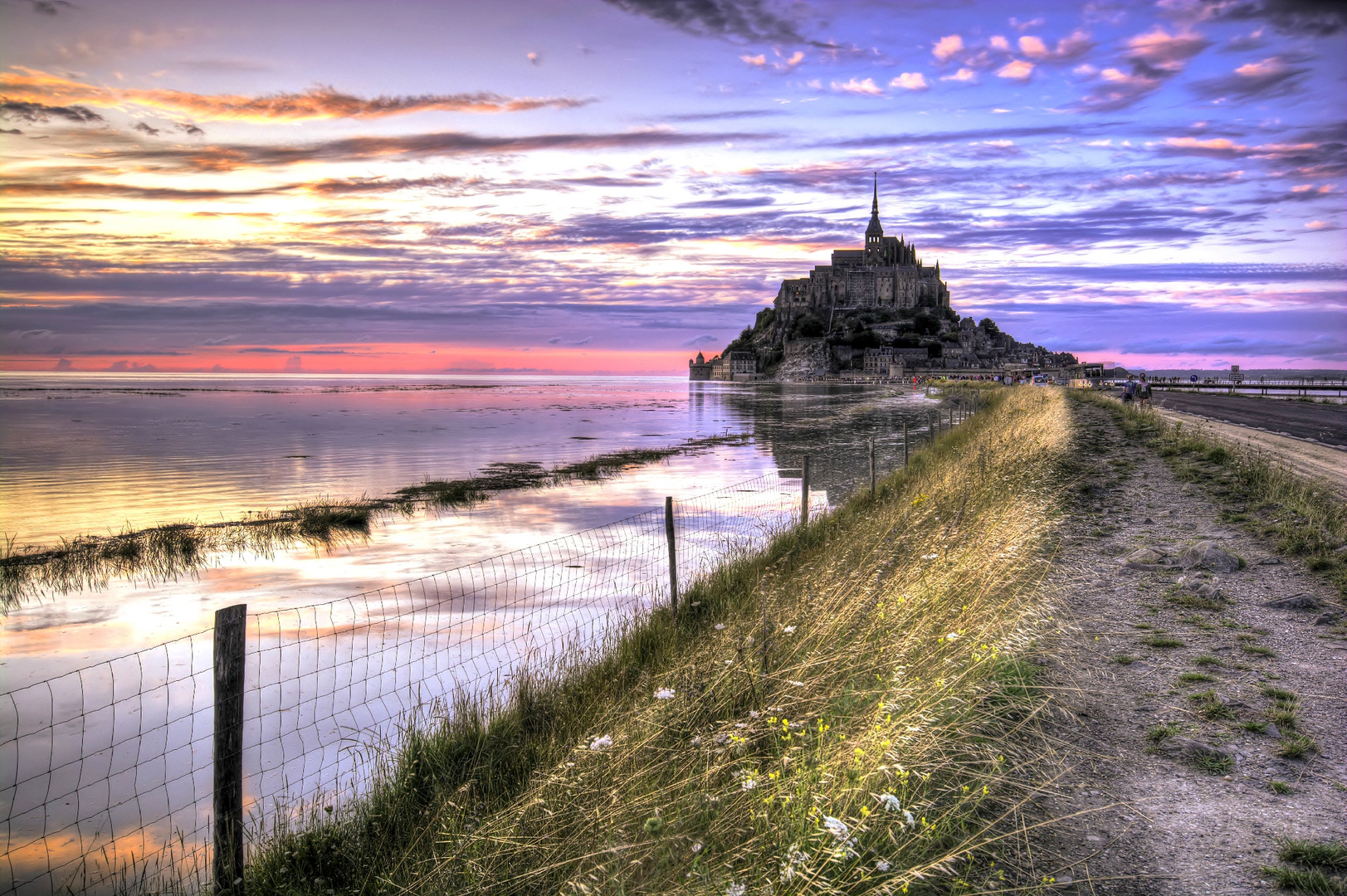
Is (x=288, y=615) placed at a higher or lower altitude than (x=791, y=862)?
lower

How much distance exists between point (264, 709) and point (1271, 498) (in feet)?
51.6

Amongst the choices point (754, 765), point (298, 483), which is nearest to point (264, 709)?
point (754, 765)

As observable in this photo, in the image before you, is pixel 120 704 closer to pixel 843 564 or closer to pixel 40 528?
pixel 843 564

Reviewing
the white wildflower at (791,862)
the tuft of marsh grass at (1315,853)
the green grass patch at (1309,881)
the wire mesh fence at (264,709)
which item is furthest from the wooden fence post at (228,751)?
the tuft of marsh grass at (1315,853)

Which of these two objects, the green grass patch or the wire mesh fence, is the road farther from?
the wire mesh fence

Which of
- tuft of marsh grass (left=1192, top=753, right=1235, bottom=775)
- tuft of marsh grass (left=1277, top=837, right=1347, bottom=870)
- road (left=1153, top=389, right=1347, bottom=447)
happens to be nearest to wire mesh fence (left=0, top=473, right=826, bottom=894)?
tuft of marsh grass (left=1192, top=753, right=1235, bottom=775)

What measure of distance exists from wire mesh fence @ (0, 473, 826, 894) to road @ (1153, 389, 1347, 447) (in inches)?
809

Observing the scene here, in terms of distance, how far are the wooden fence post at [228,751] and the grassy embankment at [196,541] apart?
34.2 feet

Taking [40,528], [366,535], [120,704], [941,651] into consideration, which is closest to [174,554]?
[366,535]

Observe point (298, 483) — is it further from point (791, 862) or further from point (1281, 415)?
point (1281, 415)

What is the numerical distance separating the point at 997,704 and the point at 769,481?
63.5 feet

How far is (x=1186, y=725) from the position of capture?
567cm

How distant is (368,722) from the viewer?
25.0 ft

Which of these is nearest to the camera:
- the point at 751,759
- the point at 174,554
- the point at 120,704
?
the point at 751,759
